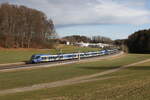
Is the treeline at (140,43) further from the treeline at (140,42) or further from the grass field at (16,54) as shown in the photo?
the grass field at (16,54)

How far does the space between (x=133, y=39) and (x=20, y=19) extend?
8168cm

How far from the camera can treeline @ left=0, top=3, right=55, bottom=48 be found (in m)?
114

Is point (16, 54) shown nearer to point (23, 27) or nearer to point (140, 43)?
point (23, 27)

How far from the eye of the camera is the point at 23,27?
12112 cm

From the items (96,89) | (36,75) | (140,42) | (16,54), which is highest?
(140,42)

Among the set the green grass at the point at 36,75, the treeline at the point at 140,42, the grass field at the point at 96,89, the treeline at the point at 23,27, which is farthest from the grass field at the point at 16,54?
the treeline at the point at 140,42

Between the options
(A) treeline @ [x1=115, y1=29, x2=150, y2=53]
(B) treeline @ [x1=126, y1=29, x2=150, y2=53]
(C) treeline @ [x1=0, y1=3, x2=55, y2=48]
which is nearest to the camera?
(C) treeline @ [x1=0, y1=3, x2=55, y2=48]

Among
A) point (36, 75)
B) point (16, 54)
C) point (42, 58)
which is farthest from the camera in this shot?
point (16, 54)

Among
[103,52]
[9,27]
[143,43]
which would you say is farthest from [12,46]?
[143,43]

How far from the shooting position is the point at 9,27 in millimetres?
116688

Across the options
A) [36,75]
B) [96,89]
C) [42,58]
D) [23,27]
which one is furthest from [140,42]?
[96,89]

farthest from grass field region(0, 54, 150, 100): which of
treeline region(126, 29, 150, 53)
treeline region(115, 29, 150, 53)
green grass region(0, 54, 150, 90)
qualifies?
treeline region(126, 29, 150, 53)

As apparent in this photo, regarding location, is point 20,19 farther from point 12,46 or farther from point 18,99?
point 18,99

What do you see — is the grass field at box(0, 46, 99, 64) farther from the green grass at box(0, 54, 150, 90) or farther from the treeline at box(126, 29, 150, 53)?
the treeline at box(126, 29, 150, 53)
